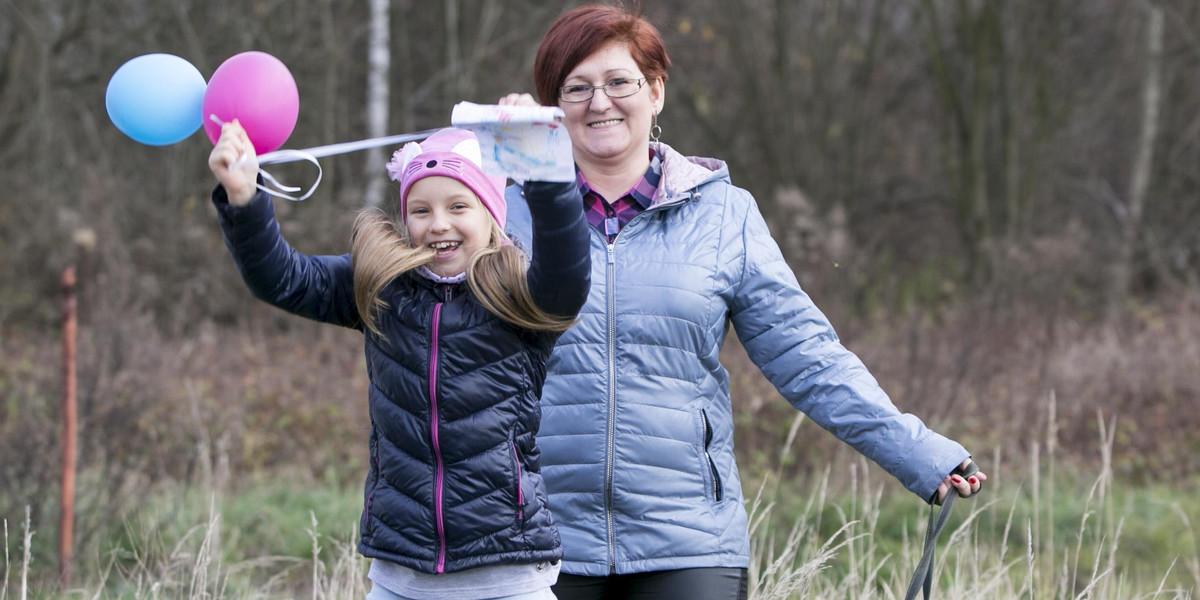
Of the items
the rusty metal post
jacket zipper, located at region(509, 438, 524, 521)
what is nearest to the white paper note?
jacket zipper, located at region(509, 438, 524, 521)

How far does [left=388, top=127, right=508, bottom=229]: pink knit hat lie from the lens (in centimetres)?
228

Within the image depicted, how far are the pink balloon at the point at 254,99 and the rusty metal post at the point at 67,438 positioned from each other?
9.06 ft

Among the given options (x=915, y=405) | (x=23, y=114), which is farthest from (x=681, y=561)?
(x=23, y=114)

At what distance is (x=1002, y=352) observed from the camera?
893 centimetres

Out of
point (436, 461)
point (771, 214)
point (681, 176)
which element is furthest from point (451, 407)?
point (771, 214)

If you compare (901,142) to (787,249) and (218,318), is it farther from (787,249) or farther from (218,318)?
(218,318)

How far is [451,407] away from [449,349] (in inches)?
4.0

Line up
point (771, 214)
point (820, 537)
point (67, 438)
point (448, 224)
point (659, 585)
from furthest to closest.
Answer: point (771, 214), point (820, 537), point (67, 438), point (659, 585), point (448, 224)

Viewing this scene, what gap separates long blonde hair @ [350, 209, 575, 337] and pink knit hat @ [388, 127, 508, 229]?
60 mm

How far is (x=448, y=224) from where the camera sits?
2285 millimetres

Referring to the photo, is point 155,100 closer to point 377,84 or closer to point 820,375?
point 820,375

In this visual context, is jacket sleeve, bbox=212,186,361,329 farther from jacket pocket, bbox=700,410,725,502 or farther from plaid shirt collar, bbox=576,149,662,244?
jacket pocket, bbox=700,410,725,502

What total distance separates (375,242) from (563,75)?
622 millimetres

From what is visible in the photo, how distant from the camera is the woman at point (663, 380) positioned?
2.50 metres
